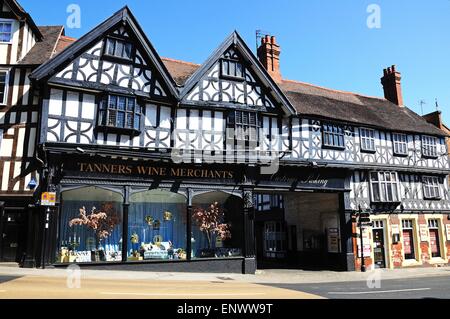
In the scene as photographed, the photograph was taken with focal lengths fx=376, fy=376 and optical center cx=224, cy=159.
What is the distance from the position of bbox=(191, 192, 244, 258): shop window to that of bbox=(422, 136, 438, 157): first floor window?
13.6m

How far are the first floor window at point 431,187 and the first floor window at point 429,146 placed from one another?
4.89ft

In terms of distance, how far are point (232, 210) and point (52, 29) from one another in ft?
40.9

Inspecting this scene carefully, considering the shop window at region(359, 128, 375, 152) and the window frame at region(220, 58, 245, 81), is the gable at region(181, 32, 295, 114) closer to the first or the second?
the window frame at region(220, 58, 245, 81)

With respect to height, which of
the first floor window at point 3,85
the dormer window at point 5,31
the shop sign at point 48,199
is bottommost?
the shop sign at point 48,199

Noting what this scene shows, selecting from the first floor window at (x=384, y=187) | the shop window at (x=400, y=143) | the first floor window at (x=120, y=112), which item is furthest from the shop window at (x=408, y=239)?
the first floor window at (x=120, y=112)

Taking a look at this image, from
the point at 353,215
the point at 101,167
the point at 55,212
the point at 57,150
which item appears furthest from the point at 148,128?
the point at 353,215

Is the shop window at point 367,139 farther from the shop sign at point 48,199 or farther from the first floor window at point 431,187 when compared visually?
the shop sign at point 48,199

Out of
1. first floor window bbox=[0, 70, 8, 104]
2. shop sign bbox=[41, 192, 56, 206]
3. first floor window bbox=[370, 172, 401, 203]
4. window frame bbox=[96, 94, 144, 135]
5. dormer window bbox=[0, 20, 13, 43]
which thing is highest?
dormer window bbox=[0, 20, 13, 43]

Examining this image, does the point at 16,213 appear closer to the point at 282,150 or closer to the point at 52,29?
the point at 52,29

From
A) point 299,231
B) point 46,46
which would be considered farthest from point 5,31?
point 299,231

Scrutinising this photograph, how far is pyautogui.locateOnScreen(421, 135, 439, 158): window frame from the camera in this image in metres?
23.4

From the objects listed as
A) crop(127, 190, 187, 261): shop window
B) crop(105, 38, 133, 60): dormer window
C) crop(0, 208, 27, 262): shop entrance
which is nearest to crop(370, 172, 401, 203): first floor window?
crop(127, 190, 187, 261): shop window

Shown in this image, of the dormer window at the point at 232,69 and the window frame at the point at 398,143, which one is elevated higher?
the dormer window at the point at 232,69

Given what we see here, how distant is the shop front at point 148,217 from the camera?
1447 cm
